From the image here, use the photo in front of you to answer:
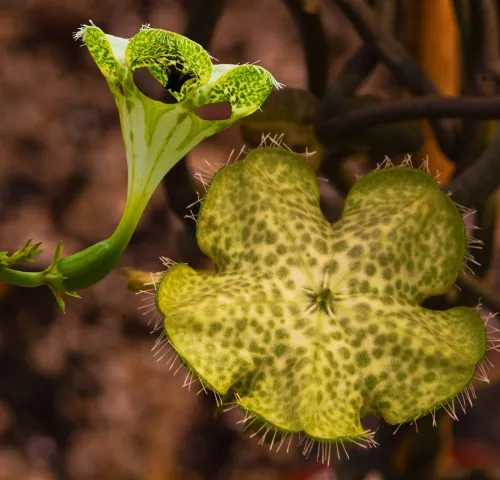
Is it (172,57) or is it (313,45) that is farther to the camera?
(313,45)

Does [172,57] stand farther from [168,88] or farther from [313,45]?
[313,45]

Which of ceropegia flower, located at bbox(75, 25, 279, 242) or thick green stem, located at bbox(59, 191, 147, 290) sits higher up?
ceropegia flower, located at bbox(75, 25, 279, 242)

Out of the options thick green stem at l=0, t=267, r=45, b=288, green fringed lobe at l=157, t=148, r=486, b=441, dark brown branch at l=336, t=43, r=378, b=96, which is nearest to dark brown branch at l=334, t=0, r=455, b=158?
dark brown branch at l=336, t=43, r=378, b=96

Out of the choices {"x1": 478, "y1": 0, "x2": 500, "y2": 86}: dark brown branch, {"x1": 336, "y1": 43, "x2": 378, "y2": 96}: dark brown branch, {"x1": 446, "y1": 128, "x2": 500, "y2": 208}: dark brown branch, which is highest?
{"x1": 478, "y1": 0, "x2": 500, "y2": 86}: dark brown branch

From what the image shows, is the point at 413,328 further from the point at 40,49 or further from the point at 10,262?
the point at 40,49

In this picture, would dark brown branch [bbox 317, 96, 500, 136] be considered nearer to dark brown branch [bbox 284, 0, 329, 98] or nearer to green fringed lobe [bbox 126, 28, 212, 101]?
dark brown branch [bbox 284, 0, 329, 98]

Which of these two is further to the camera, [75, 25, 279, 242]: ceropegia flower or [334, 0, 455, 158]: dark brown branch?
[334, 0, 455, 158]: dark brown branch

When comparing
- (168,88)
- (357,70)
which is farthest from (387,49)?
(168,88)

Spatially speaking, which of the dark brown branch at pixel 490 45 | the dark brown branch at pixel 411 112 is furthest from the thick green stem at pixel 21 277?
the dark brown branch at pixel 490 45
